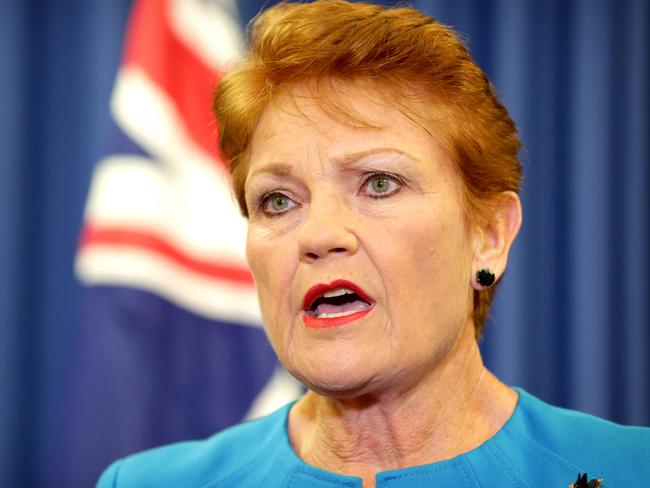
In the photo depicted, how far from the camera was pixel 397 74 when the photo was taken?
55.0 inches

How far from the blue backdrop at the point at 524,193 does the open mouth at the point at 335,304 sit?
153cm

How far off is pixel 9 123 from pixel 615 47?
6.17ft

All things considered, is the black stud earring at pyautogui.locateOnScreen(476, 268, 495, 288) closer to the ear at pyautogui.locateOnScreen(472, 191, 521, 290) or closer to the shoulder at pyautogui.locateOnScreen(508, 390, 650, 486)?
the ear at pyautogui.locateOnScreen(472, 191, 521, 290)

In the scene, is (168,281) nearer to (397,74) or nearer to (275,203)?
(275,203)

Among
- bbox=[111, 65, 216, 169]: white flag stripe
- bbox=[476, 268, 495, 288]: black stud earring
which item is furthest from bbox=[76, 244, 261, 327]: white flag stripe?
bbox=[476, 268, 495, 288]: black stud earring

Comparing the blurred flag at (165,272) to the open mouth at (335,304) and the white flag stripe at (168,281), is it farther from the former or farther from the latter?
the open mouth at (335,304)

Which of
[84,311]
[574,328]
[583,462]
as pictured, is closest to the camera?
[583,462]

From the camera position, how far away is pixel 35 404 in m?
2.92

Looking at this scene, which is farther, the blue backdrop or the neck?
the blue backdrop

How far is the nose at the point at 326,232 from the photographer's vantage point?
1.32m

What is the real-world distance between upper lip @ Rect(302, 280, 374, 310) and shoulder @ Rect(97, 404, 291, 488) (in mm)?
328

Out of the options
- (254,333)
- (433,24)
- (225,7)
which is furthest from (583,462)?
(225,7)

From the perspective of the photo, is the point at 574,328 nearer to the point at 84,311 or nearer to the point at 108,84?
the point at 84,311

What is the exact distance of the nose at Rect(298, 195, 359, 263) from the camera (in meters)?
1.32
